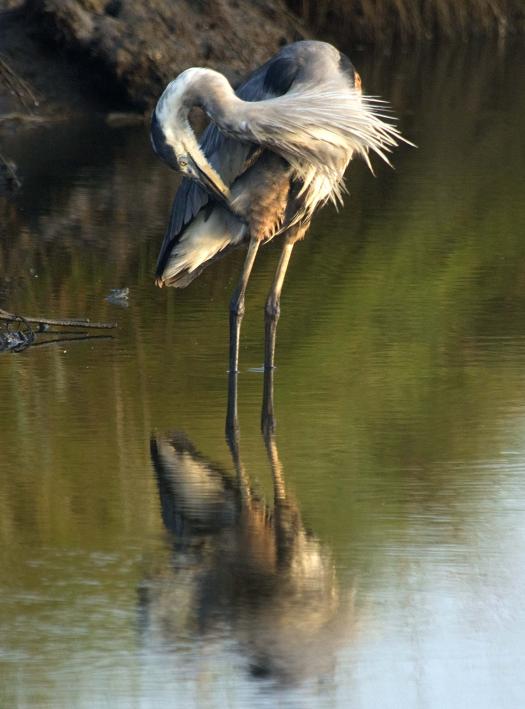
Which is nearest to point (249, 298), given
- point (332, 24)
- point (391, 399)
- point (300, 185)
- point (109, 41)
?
point (300, 185)

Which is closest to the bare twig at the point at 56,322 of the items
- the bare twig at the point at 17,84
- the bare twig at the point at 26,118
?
the bare twig at the point at 17,84

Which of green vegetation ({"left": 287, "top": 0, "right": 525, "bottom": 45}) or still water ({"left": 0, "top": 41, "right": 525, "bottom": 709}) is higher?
still water ({"left": 0, "top": 41, "right": 525, "bottom": 709})

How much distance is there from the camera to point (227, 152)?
7.14 metres

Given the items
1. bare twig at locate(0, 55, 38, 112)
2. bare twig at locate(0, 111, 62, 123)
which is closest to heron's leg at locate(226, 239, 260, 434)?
bare twig at locate(0, 55, 38, 112)

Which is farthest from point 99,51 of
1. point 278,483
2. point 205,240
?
point 278,483

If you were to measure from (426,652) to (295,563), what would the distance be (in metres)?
0.76

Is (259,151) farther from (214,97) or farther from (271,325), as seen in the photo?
(271,325)

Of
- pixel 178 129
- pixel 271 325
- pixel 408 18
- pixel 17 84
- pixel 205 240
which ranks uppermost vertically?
pixel 178 129

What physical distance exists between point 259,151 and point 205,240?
48cm

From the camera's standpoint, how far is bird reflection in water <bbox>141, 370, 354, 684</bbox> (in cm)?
423

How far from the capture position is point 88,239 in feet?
34.1

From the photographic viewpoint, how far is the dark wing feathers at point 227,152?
23.2ft

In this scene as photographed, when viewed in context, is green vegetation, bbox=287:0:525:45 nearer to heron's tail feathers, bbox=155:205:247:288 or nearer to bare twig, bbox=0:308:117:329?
bare twig, bbox=0:308:117:329

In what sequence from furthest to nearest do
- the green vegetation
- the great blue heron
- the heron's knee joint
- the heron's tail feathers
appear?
the green vegetation
the heron's tail feathers
the heron's knee joint
the great blue heron
